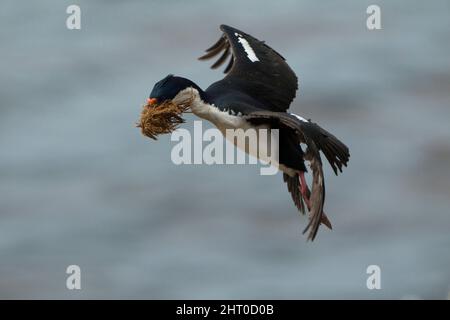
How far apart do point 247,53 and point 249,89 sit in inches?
27.6

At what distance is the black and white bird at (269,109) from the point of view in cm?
909

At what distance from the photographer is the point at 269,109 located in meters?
10.0

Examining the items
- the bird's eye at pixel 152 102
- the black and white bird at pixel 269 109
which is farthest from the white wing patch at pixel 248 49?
the bird's eye at pixel 152 102

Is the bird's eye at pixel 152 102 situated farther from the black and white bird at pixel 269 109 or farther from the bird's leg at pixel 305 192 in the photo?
the bird's leg at pixel 305 192

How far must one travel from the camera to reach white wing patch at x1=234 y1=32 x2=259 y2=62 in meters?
10.7

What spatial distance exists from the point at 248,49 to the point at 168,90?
68.6 inches

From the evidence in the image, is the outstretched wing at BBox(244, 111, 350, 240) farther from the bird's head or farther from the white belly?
the bird's head

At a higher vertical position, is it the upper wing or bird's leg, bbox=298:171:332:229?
the upper wing

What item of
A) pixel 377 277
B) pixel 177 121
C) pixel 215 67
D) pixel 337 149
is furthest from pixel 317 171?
pixel 377 277

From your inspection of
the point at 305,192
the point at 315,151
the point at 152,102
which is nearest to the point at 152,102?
the point at 152,102

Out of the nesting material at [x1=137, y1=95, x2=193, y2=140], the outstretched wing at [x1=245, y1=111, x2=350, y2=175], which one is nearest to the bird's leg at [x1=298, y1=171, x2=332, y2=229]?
the outstretched wing at [x1=245, y1=111, x2=350, y2=175]

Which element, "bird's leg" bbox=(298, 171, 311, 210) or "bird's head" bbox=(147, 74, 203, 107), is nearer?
"bird's head" bbox=(147, 74, 203, 107)

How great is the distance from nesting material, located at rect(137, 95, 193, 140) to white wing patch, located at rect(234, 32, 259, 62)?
1.48 meters

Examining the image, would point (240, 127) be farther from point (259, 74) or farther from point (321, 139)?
point (259, 74)
